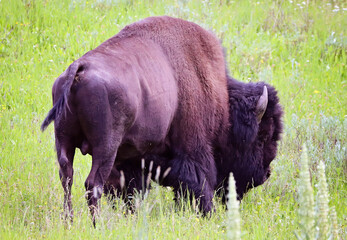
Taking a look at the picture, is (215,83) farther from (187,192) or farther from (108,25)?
(108,25)

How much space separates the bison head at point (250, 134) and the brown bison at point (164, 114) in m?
0.01

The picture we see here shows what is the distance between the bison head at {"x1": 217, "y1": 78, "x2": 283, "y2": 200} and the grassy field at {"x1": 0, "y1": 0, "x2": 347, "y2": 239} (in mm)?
291

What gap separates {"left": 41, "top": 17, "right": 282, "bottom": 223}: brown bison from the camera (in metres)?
3.75

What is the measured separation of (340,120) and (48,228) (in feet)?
16.0

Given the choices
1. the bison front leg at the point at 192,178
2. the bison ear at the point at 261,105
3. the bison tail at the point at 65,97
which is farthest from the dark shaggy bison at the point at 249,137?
the bison tail at the point at 65,97

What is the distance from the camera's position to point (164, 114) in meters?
4.43

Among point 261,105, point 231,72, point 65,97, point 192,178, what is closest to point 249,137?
point 261,105

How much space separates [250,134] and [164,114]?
1.28m

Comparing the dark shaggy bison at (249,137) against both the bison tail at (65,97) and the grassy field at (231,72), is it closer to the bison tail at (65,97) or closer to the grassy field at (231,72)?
the grassy field at (231,72)

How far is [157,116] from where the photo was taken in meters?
4.34

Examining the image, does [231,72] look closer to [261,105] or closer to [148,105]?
[261,105]

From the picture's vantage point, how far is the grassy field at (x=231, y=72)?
409 cm

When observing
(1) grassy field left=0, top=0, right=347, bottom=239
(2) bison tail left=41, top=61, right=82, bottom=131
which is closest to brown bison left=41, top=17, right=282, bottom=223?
(2) bison tail left=41, top=61, right=82, bottom=131

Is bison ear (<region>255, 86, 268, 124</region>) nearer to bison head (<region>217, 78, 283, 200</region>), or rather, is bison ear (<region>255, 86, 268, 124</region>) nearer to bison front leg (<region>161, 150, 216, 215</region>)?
bison head (<region>217, 78, 283, 200</region>)
